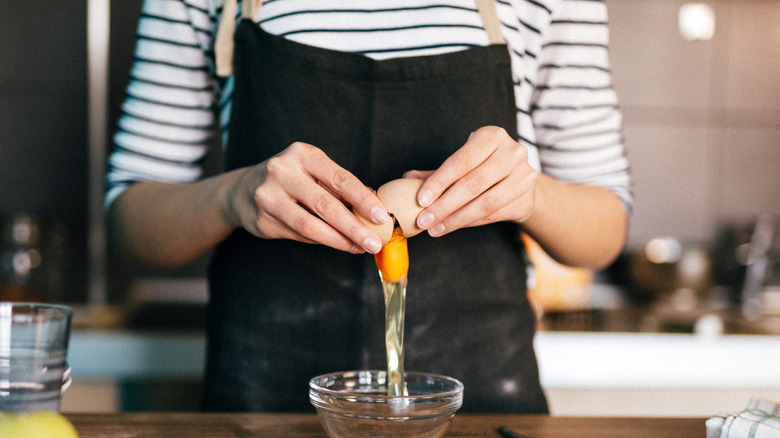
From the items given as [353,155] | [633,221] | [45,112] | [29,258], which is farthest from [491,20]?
[45,112]

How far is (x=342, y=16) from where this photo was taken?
3.12ft

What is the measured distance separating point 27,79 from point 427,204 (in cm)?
194

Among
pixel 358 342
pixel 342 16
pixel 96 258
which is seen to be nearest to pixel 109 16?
pixel 96 258

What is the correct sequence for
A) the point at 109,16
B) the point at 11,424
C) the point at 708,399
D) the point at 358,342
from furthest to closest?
1. the point at 109,16
2. the point at 708,399
3. the point at 358,342
4. the point at 11,424

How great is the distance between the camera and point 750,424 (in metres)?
0.66

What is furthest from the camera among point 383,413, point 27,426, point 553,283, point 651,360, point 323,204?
point 553,283

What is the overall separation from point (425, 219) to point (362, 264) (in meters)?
0.22

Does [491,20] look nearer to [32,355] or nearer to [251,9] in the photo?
[251,9]

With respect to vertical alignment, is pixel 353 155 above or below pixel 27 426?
above

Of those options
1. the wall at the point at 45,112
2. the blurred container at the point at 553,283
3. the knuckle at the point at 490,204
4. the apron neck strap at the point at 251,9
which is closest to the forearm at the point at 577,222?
the knuckle at the point at 490,204

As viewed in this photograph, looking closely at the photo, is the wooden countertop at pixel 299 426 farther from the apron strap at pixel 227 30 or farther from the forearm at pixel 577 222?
the apron strap at pixel 227 30

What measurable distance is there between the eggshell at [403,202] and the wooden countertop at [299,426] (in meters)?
0.23

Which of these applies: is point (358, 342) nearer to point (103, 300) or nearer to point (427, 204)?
point (427, 204)

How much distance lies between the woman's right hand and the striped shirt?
275mm
